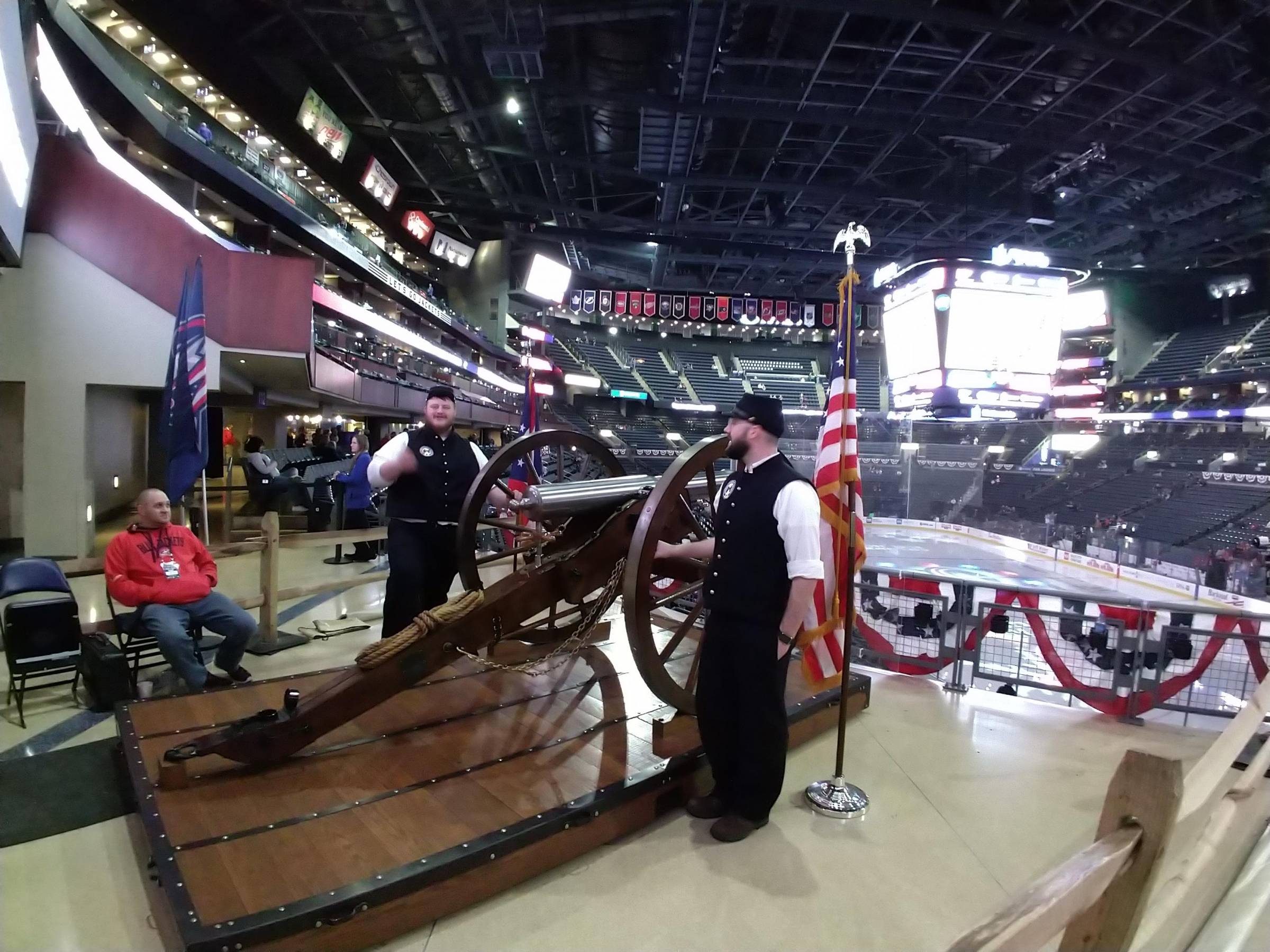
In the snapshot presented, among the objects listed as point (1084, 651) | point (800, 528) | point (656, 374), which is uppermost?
point (656, 374)

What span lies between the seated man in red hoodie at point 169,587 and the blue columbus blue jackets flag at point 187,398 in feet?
1.11

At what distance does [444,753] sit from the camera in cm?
278

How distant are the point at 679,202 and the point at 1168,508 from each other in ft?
45.4

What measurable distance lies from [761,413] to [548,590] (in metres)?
1.38

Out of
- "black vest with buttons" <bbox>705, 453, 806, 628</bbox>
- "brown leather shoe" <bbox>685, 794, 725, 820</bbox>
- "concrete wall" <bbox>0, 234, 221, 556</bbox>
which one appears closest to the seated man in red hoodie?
"brown leather shoe" <bbox>685, 794, 725, 820</bbox>

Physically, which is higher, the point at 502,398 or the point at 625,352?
the point at 625,352

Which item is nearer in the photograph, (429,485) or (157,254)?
(429,485)

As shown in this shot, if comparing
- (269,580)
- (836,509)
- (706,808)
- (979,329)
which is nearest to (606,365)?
(979,329)

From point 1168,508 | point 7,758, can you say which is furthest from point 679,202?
point 7,758

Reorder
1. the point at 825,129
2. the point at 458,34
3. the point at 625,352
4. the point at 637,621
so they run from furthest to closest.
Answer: the point at 625,352, the point at 825,129, the point at 458,34, the point at 637,621

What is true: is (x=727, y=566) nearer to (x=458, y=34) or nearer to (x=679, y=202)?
(x=458, y=34)

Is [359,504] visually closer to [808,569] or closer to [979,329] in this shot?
[808,569]

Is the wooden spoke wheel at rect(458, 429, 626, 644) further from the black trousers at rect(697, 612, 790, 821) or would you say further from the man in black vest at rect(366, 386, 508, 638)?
the black trousers at rect(697, 612, 790, 821)

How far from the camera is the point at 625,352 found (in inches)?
1253
